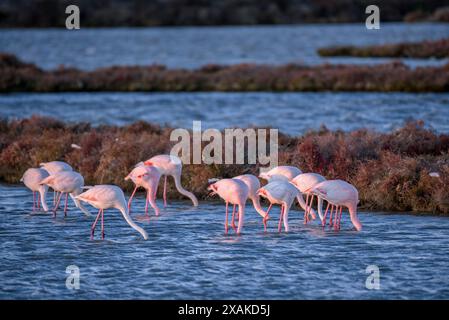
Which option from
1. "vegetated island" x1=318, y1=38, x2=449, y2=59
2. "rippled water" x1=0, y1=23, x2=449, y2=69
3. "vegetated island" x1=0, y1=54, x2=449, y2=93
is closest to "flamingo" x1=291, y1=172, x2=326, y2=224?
"vegetated island" x1=0, y1=54, x2=449, y2=93

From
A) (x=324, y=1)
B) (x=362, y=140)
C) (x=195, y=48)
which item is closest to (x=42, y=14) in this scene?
(x=324, y=1)

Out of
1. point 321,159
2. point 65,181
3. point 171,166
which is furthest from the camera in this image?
point 321,159

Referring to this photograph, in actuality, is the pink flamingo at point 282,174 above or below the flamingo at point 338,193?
above

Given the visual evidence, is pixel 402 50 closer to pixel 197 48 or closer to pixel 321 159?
pixel 197 48

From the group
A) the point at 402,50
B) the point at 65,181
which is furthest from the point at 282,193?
the point at 402,50

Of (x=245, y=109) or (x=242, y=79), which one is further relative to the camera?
(x=242, y=79)

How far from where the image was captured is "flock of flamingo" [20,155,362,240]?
15375 mm

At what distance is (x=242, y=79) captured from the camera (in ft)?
152

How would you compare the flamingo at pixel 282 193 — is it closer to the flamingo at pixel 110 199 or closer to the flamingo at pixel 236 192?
the flamingo at pixel 236 192

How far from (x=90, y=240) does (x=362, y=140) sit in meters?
7.67

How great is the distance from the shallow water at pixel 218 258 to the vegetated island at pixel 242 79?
25465 mm

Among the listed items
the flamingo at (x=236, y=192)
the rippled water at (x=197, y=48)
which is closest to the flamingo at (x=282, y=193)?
the flamingo at (x=236, y=192)

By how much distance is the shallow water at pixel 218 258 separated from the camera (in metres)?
12.6

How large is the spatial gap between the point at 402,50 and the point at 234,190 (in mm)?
48236
